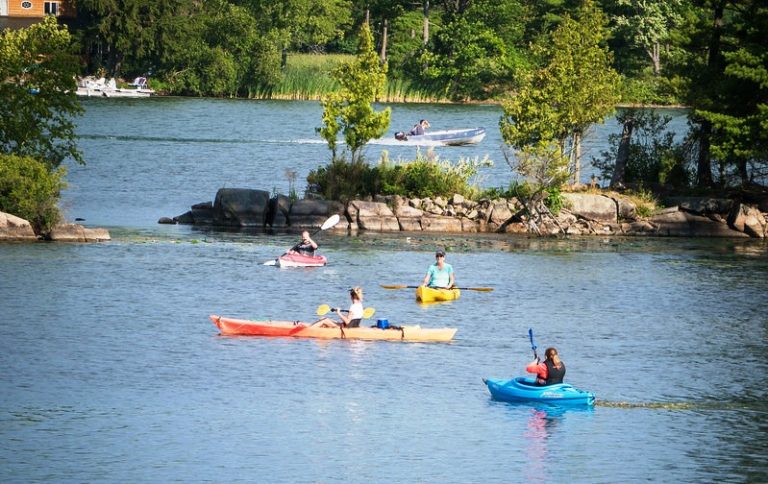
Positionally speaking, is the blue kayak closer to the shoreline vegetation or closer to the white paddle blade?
the white paddle blade

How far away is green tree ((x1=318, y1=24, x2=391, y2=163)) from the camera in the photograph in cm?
5625

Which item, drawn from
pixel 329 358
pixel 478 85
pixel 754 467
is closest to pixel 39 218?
pixel 329 358

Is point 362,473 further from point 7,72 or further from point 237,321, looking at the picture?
point 7,72

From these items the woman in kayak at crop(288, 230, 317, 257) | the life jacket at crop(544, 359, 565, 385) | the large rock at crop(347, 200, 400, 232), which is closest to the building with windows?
the large rock at crop(347, 200, 400, 232)

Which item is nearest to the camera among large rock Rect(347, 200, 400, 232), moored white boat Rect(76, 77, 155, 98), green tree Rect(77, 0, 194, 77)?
large rock Rect(347, 200, 400, 232)

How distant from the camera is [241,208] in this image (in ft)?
183

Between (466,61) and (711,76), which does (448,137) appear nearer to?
(711,76)

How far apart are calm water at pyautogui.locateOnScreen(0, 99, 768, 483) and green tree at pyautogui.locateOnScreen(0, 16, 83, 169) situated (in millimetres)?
4602

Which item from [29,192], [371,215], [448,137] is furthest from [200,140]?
[29,192]

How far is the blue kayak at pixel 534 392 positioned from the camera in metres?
30.2

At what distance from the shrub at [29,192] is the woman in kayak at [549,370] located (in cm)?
2514

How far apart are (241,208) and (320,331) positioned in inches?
786

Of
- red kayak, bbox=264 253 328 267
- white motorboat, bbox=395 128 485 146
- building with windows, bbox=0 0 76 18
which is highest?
building with windows, bbox=0 0 76 18

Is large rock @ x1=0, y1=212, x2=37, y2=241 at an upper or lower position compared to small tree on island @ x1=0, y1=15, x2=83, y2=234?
lower
